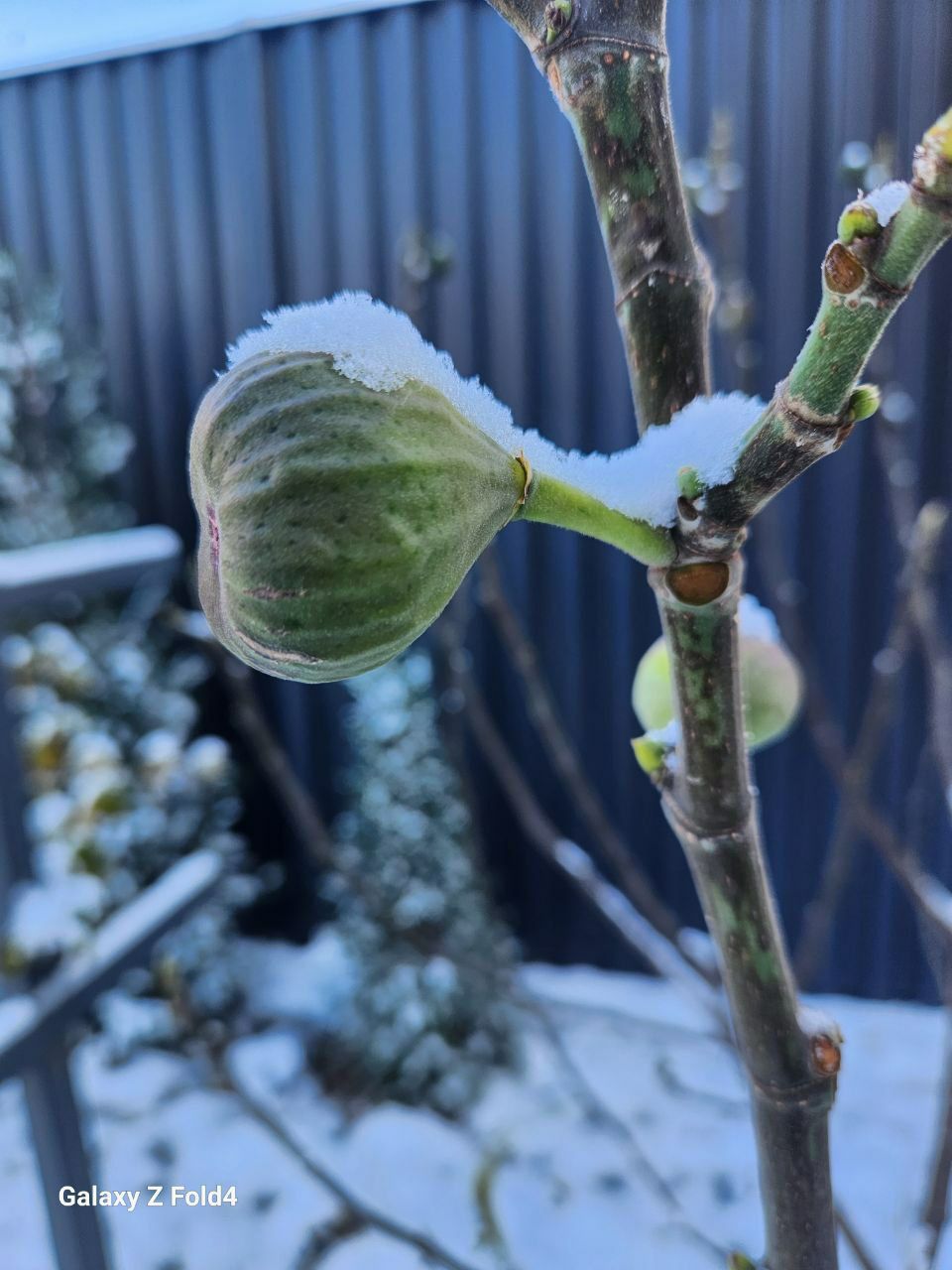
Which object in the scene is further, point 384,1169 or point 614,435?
point 614,435

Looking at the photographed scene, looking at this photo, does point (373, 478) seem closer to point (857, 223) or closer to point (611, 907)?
point (857, 223)

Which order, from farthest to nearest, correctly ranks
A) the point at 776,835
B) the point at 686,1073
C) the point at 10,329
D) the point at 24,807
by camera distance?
the point at 10,329, the point at 776,835, the point at 686,1073, the point at 24,807

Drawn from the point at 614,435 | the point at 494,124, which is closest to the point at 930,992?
the point at 614,435

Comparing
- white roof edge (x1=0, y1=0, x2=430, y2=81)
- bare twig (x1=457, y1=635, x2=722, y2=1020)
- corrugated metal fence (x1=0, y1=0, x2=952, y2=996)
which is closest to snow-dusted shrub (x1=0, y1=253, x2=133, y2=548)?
corrugated metal fence (x1=0, y1=0, x2=952, y2=996)

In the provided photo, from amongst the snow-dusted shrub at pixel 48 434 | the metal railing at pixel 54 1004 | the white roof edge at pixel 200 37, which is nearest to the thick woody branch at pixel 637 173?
the metal railing at pixel 54 1004

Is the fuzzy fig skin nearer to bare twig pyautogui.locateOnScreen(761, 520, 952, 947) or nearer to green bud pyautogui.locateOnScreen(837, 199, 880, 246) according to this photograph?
green bud pyautogui.locateOnScreen(837, 199, 880, 246)

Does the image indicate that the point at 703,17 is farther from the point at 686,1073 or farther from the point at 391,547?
the point at 686,1073
